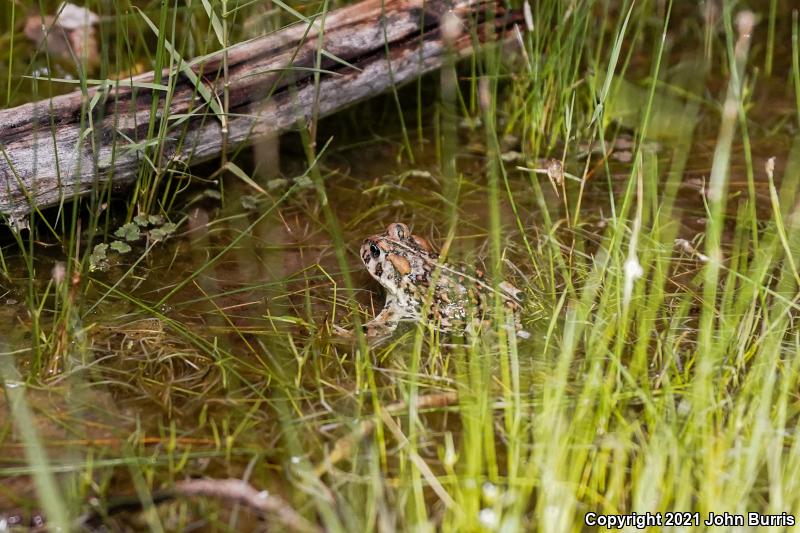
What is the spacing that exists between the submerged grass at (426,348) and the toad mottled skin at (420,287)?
0.13 m

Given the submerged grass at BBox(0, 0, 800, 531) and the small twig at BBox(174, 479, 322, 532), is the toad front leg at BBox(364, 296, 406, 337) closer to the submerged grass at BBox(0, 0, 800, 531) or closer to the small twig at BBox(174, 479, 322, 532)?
the submerged grass at BBox(0, 0, 800, 531)

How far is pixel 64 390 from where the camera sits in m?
3.18

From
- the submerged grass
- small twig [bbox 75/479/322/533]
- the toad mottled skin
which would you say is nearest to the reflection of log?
the submerged grass

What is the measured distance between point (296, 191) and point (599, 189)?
1799 mm

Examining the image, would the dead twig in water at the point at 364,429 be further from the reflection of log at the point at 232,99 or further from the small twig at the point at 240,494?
the reflection of log at the point at 232,99

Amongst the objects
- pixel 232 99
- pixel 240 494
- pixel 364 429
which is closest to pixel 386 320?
→ pixel 364 429

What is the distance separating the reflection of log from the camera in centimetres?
376

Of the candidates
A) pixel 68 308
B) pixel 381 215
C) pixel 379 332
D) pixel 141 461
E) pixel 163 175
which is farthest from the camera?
pixel 381 215

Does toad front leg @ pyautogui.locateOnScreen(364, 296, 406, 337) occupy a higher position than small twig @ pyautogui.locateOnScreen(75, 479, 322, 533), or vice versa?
small twig @ pyautogui.locateOnScreen(75, 479, 322, 533)

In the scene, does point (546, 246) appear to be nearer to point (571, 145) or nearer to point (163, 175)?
point (571, 145)

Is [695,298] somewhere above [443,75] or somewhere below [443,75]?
below

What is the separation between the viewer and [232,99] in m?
4.26

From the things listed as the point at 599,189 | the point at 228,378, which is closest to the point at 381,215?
the point at 599,189

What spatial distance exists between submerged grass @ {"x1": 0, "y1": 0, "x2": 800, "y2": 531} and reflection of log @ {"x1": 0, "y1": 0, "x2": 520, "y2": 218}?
0.14m
